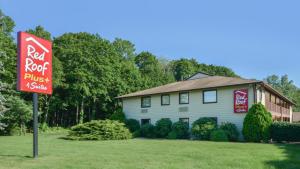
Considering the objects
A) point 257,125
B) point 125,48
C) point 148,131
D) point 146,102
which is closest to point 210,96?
point 257,125

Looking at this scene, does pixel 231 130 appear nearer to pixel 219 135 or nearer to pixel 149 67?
pixel 219 135

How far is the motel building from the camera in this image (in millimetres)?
27188

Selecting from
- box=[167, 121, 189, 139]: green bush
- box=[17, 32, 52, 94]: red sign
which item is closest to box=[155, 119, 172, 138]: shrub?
box=[167, 121, 189, 139]: green bush

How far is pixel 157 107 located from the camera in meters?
33.5

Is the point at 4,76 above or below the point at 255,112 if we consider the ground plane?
above

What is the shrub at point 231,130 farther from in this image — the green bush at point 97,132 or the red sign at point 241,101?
the green bush at point 97,132

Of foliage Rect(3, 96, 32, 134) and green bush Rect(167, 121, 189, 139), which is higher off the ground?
foliage Rect(3, 96, 32, 134)

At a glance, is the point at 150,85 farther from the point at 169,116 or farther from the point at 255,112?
the point at 255,112

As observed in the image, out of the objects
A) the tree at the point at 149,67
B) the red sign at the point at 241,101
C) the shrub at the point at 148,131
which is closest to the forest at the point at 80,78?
the tree at the point at 149,67

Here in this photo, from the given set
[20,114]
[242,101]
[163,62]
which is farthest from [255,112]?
[163,62]

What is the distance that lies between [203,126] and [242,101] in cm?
351

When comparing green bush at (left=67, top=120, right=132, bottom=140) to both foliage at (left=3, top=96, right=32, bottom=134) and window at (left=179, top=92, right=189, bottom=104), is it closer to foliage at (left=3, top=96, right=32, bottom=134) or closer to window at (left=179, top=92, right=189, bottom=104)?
window at (left=179, top=92, right=189, bottom=104)

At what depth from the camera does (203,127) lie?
2689 cm

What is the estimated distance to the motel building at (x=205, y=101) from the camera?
2719 centimetres
